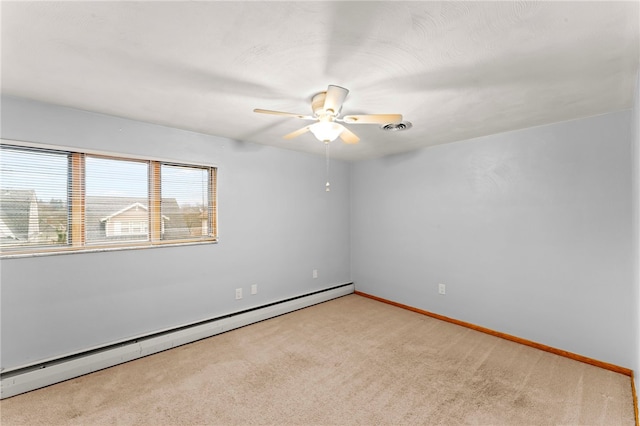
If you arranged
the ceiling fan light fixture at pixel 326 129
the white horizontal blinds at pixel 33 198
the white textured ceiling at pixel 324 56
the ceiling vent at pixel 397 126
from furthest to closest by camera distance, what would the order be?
1. the ceiling vent at pixel 397 126
2. the white horizontal blinds at pixel 33 198
3. the ceiling fan light fixture at pixel 326 129
4. the white textured ceiling at pixel 324 56

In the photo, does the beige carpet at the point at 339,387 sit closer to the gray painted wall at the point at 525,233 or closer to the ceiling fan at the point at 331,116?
the gray painted wall at the point at 525,233

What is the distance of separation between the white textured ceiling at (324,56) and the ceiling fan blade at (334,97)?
0.11 m

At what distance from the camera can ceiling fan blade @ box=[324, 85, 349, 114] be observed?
1787mm

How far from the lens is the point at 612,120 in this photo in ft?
8.18

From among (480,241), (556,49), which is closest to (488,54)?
(556,49)

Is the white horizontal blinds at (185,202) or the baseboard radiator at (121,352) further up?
the white horizontal blinds at (185,202)

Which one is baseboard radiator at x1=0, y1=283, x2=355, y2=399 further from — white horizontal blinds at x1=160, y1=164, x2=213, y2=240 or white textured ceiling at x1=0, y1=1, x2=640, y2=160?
white textured ceiling at x1=0, y1=1, x2=640, y2=160

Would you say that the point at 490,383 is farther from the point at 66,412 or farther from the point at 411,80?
the point at 66,412

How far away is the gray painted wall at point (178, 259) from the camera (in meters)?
2.27

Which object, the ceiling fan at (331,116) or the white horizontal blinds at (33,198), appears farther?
the white horizontal blinds at (33,198)

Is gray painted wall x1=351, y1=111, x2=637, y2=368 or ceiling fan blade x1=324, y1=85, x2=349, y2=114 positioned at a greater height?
ceiling fan blade x1=324, y1=85, x2=349, y2=114

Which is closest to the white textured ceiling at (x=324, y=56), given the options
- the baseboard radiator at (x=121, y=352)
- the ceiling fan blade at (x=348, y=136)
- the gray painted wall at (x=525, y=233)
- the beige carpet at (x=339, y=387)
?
the ceiling fan blade at (x=348, y=136)

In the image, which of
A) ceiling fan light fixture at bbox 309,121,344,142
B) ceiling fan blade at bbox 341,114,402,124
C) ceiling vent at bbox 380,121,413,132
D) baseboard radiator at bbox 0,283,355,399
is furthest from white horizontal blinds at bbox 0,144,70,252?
ceiling vent at bbox 380,121,413,132

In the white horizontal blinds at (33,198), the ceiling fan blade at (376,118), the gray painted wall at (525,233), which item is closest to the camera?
the ceiling fan blade at (376,118)
